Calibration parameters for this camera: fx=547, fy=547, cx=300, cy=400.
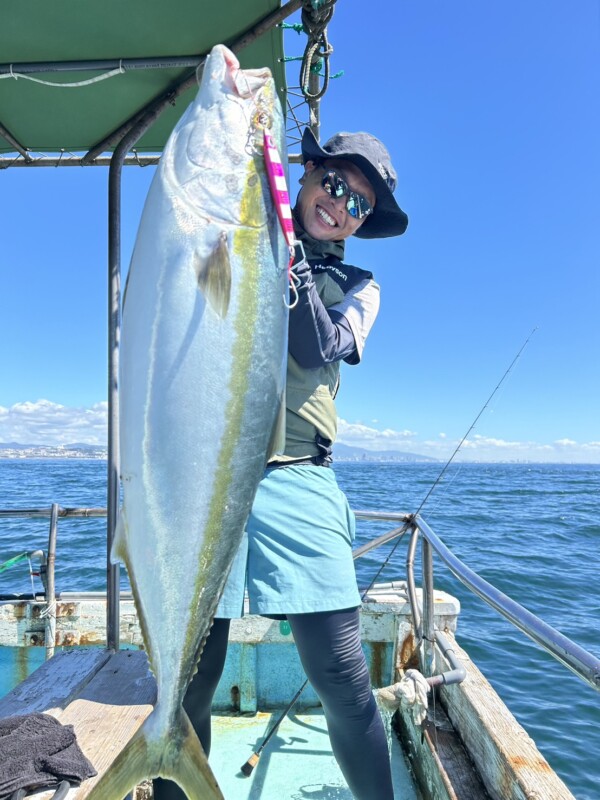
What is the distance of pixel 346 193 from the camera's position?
1.96 metres

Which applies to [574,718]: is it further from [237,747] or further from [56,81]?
[56,81]

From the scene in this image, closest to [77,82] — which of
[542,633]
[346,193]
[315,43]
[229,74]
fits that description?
[315,43]

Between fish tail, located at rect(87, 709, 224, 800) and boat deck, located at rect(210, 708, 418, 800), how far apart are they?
167 centimetres

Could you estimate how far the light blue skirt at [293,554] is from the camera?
1802mm

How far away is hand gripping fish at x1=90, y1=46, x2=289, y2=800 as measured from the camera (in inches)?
52.9

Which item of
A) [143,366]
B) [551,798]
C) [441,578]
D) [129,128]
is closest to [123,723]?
[143,366]

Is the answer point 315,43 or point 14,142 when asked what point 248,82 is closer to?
point 315,43

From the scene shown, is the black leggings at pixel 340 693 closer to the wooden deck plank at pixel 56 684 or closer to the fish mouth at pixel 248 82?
the wooden deck plank at pixel 56 684

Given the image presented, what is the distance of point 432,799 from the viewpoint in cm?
269

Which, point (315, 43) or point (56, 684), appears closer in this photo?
point (56, 684)

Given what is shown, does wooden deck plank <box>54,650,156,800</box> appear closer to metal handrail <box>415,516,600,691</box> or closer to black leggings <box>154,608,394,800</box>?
black leggings <box>154,608,394,800</box>

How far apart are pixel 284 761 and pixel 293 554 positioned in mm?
1992

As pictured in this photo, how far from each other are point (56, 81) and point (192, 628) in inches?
96.0

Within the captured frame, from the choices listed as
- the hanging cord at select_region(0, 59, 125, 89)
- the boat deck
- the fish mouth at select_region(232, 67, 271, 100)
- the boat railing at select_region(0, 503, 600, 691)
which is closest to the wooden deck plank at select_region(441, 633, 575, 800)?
the boat railing at select_region(0, 503, 600, 691)
